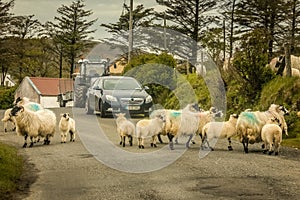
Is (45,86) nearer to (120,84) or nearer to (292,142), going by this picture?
(120,84)

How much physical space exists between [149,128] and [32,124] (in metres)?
3.35

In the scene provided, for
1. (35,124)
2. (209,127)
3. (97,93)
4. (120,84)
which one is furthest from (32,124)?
(120,84)

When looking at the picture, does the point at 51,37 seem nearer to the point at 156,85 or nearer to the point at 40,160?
the point at 156,85

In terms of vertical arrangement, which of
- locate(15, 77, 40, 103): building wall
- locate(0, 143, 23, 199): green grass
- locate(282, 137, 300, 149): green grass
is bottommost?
locate(0, 143, 23, 199): green grass

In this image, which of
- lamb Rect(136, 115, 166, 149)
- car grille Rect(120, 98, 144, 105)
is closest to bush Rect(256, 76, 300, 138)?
lamb Rect(136, 115, 166, 149)

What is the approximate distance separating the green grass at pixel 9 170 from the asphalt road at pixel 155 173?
0.17 meters

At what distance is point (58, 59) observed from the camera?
72.8 metres

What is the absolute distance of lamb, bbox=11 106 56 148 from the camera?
1586 centimetres

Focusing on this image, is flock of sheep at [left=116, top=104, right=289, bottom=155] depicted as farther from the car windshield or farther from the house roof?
the house roof

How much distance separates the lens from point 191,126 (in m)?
15.6

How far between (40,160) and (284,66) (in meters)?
12.6

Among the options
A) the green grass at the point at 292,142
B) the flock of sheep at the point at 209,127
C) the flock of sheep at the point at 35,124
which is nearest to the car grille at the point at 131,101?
the flock of sheep at the point at 35,124

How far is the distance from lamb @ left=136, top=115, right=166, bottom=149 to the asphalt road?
32cm

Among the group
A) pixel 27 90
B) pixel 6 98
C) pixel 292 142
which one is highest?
pixel 27 90
